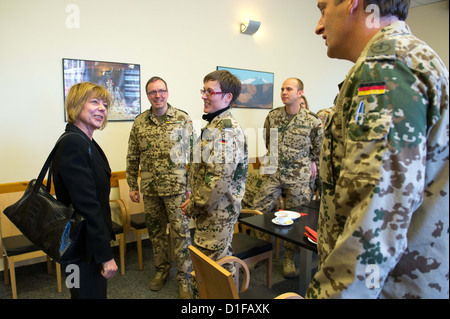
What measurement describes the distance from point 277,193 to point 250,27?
2423mm

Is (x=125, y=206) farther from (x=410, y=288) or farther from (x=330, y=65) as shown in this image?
(x=330, y=65)

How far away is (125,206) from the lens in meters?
3.28

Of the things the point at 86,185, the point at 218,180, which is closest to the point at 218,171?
the point at 218,180

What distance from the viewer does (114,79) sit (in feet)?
11.3

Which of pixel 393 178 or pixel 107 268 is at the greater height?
pixel 393 178

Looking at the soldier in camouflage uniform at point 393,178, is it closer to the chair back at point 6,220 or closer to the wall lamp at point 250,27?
the chair back at point 6,220

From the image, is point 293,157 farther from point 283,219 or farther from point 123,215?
point 123,215

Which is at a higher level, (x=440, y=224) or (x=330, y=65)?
(x=330, y=65)

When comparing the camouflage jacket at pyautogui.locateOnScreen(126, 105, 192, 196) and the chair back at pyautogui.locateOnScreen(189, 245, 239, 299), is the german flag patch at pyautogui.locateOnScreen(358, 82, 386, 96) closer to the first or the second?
the chair back at pyautogui.locateOnScreen(189, 245, 239, 299)

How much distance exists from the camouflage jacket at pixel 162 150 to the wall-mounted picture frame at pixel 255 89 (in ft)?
5.87

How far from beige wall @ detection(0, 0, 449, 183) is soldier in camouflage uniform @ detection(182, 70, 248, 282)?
1380mm

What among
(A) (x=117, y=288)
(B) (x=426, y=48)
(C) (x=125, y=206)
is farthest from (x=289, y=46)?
(B) (x=426, y=48)

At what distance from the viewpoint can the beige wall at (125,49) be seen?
2.93 meters
